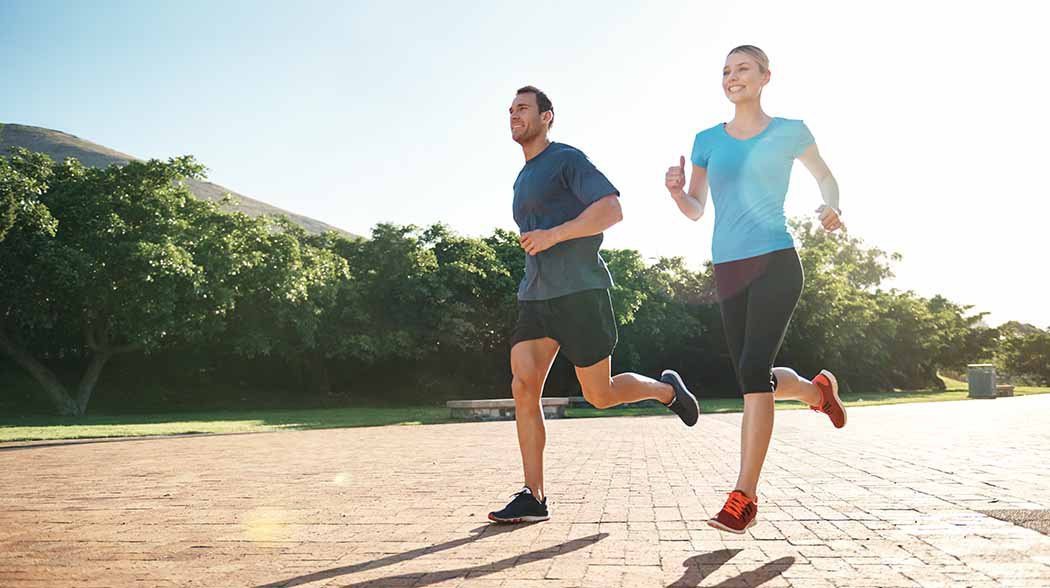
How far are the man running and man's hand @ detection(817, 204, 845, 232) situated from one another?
3.43ft

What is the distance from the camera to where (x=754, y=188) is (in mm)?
4070

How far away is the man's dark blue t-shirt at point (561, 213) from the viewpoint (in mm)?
4273

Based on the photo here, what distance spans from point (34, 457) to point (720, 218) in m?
9.63

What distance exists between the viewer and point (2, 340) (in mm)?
27078

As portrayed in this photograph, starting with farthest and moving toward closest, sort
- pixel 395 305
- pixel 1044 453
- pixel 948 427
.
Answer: pixel 395 305, pixel 948 427, pixel 1044 453

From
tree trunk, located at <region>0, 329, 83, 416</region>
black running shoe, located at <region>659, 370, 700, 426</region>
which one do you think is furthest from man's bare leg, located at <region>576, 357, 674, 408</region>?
tree trunk, located at <region>0, 329, 83, 416</region>

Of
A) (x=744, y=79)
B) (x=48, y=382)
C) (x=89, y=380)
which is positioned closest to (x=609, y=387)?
(x=744, y=79)

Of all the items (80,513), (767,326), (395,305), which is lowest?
(80,513)

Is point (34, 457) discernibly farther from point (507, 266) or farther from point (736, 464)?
point (507, 266)

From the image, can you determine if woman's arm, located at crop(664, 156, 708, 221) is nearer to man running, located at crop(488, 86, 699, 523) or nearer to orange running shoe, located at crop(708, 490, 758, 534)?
man running, located at crop(488, 86, 699, 523)

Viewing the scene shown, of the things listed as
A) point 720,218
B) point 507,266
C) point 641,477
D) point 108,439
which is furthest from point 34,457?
point 507,266

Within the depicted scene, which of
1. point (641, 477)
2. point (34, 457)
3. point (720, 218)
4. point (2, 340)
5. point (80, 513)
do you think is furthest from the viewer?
Answer: point (2, 340)

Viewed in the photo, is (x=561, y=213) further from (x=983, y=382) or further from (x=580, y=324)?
(x=983, y=382)

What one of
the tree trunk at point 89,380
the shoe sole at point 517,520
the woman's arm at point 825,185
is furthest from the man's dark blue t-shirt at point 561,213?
the tree trunk at point 89,380
